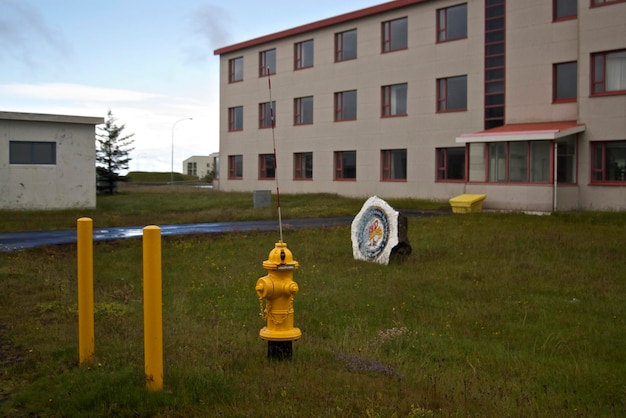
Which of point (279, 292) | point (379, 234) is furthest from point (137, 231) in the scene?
point (279, 292)

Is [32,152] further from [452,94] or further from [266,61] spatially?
[266,61]

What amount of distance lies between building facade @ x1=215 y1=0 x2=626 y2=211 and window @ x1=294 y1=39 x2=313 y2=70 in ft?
0.26

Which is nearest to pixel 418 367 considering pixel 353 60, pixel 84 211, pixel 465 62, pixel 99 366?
pixel 99 366

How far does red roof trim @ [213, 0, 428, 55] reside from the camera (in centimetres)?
3932

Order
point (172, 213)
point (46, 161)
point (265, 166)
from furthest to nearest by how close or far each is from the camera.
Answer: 1. point (265, 166)
2. point (46, 161)
3. point (172, 213)

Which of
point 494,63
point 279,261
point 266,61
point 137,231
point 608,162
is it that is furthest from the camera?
point 266,61

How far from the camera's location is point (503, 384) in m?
6.32

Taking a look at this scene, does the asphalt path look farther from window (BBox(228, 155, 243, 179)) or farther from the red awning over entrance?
window (BBox(228, 155, 243, 179))

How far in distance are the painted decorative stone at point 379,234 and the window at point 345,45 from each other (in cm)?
2835

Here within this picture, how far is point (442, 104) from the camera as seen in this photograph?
121 ft

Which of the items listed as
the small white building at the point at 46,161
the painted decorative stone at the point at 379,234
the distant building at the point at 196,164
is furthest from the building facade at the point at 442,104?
the distant building at the point at 196,164

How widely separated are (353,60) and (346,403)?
38284 mm

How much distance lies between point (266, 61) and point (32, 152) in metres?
21.4

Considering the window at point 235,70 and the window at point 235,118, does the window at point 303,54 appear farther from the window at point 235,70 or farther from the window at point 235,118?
the window at point 235,118
